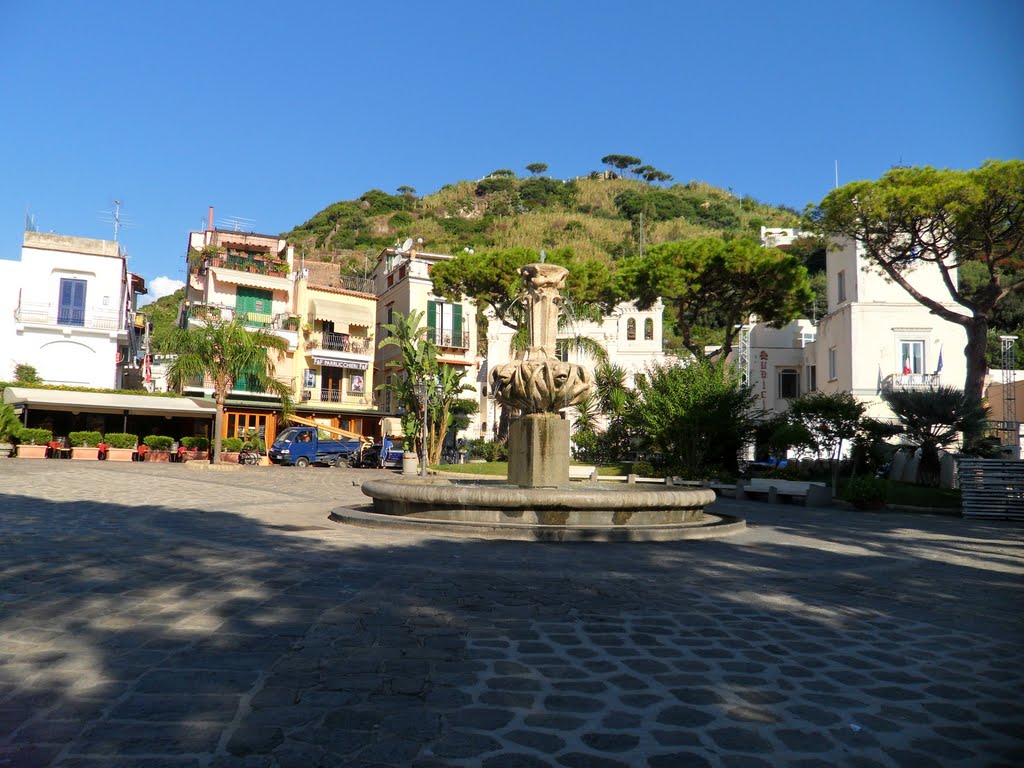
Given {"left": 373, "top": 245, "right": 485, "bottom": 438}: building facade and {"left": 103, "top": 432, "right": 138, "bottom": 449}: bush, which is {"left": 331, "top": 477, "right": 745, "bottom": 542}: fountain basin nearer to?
{"left": 103, "top": 432, "right": 138, "bottom": 449}: bush

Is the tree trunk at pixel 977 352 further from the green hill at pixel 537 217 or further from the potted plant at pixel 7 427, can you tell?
the green hill at pixel 537 217

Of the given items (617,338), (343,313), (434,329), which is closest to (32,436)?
(343,313)

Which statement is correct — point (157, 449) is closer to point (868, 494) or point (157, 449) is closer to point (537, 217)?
point (868, 494)

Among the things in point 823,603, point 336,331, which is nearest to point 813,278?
point 336,331

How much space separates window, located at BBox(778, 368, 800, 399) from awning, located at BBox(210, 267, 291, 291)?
1096 inches

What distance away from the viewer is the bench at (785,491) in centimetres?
1820

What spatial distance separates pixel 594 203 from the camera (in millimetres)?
103125

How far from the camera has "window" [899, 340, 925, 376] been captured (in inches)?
1249

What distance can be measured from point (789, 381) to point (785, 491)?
82.6ft

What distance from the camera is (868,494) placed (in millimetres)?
16781

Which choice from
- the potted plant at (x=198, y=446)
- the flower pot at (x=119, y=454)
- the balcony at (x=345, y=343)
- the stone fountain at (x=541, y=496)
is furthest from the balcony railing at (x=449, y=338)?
the stone fountain at (x=541, y=496)

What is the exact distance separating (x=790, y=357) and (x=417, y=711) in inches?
1651

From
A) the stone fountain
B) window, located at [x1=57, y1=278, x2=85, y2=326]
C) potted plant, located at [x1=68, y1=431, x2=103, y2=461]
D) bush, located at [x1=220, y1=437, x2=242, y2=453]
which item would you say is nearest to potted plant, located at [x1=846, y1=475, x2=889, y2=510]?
the stone fountain

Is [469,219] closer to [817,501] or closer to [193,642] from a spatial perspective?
[817,501]
